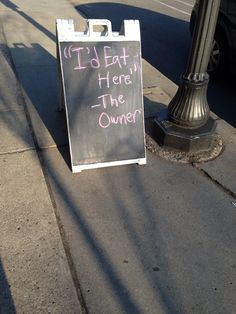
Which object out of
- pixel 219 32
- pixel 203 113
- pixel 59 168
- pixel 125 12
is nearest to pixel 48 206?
pixel 59 168

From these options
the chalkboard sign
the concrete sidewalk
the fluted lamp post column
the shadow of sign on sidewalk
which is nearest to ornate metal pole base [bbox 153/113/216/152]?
the fluted lamp post column

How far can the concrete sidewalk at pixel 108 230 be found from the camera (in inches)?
93.0

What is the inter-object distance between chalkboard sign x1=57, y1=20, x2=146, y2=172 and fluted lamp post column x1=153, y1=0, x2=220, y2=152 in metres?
0.42

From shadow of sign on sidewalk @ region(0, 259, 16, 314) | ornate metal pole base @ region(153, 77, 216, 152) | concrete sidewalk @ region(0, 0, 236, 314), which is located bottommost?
concrete sidewalk @ region(0, 0, 236, 314)

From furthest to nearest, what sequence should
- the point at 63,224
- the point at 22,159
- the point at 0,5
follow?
the point at 0,5
the point at 22,159
the point at 63,224

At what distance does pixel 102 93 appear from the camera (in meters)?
3.38

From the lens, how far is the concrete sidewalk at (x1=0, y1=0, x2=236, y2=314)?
7.75ft

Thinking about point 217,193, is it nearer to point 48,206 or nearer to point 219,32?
point 48,206

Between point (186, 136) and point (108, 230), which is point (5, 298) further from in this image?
point (186, 136)

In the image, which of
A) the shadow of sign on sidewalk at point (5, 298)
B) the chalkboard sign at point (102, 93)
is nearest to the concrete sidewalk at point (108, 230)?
the shadow of sign on sidewalk at point (5, 298)

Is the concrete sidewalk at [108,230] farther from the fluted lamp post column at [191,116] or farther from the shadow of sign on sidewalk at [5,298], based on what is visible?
the fluted lamp post column at [191,116]

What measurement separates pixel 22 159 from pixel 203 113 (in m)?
1.86

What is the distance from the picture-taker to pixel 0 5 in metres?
9.31

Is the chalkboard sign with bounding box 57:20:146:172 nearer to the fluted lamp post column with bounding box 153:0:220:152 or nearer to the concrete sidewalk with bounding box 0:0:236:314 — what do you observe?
the concrete sidewalk with bounding box 0:0:236:314
